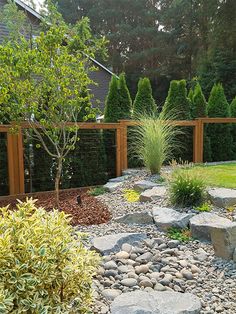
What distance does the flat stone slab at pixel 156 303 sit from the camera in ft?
6.17

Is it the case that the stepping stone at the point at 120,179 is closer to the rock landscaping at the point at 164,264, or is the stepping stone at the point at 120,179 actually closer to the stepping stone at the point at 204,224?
the rock landscaping at the point at 164,264

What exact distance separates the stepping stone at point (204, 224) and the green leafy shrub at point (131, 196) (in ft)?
4.55

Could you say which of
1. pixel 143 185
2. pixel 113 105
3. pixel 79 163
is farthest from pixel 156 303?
pixel 113 105

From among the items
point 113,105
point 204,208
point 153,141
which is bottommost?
point 204,208

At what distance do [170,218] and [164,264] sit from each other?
799 millimetres

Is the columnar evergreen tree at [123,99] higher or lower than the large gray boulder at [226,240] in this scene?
higher

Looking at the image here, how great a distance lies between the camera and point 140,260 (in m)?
2.66

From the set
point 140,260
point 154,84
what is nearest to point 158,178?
point 140,260

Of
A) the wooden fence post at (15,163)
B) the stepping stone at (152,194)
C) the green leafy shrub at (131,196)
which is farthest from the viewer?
the wooden fence post at (15,163)

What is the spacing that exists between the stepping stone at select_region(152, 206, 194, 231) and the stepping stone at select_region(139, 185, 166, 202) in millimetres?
640

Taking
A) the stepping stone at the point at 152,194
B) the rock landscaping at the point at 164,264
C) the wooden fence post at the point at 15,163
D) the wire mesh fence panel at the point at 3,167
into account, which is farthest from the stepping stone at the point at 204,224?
the wire mesh fence panel at the point at 3,167

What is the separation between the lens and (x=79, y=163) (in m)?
5.86

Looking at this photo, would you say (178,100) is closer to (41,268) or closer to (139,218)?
(139,218)

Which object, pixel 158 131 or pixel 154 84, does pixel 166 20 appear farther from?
pixel 158 131
